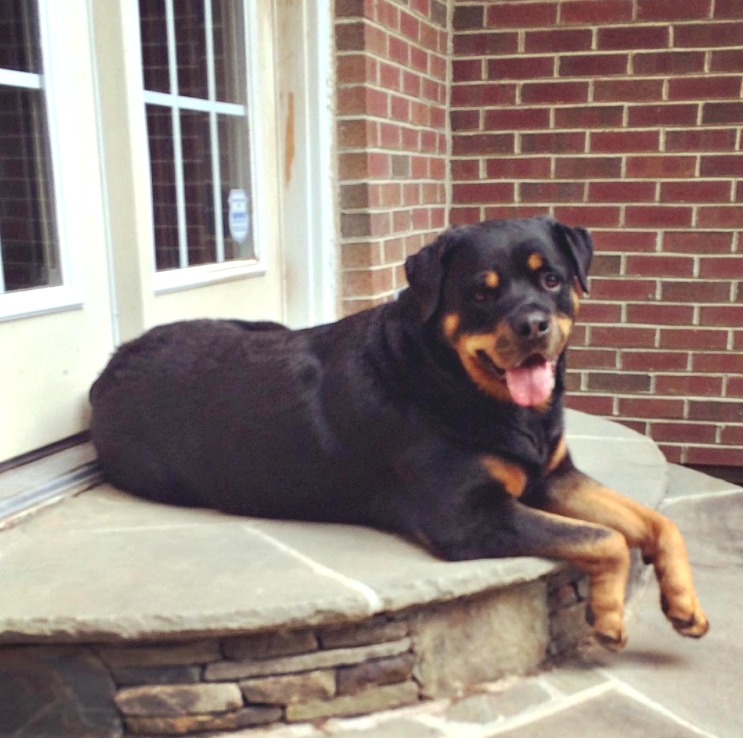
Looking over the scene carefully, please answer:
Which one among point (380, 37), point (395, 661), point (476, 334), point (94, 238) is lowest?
point (395, 661)

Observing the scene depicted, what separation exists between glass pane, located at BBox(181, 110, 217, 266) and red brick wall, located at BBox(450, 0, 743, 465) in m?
1.65

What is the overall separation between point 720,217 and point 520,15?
1.44 metres

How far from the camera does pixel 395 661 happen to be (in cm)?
204

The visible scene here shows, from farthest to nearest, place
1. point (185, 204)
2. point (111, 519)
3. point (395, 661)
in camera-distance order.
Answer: point (185, 204), point (111, 519), point (395, 661)

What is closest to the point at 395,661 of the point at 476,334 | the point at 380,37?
the point at 476,334

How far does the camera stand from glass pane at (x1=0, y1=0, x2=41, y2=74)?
2.47 metres

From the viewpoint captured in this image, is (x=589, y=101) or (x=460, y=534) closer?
(x=460, y=534)

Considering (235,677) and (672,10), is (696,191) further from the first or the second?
(235,677)

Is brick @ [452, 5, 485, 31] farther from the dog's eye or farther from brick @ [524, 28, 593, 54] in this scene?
the dog's eye

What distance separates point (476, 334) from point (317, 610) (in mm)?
772

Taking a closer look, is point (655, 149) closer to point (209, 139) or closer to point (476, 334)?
point (209, 139)

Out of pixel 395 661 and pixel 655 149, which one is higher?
pixel 655 149

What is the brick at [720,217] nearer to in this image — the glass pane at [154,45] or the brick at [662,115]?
the brick at [662,115]

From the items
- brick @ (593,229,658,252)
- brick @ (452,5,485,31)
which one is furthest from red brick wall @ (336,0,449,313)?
brick @ (593,229,658,252)
